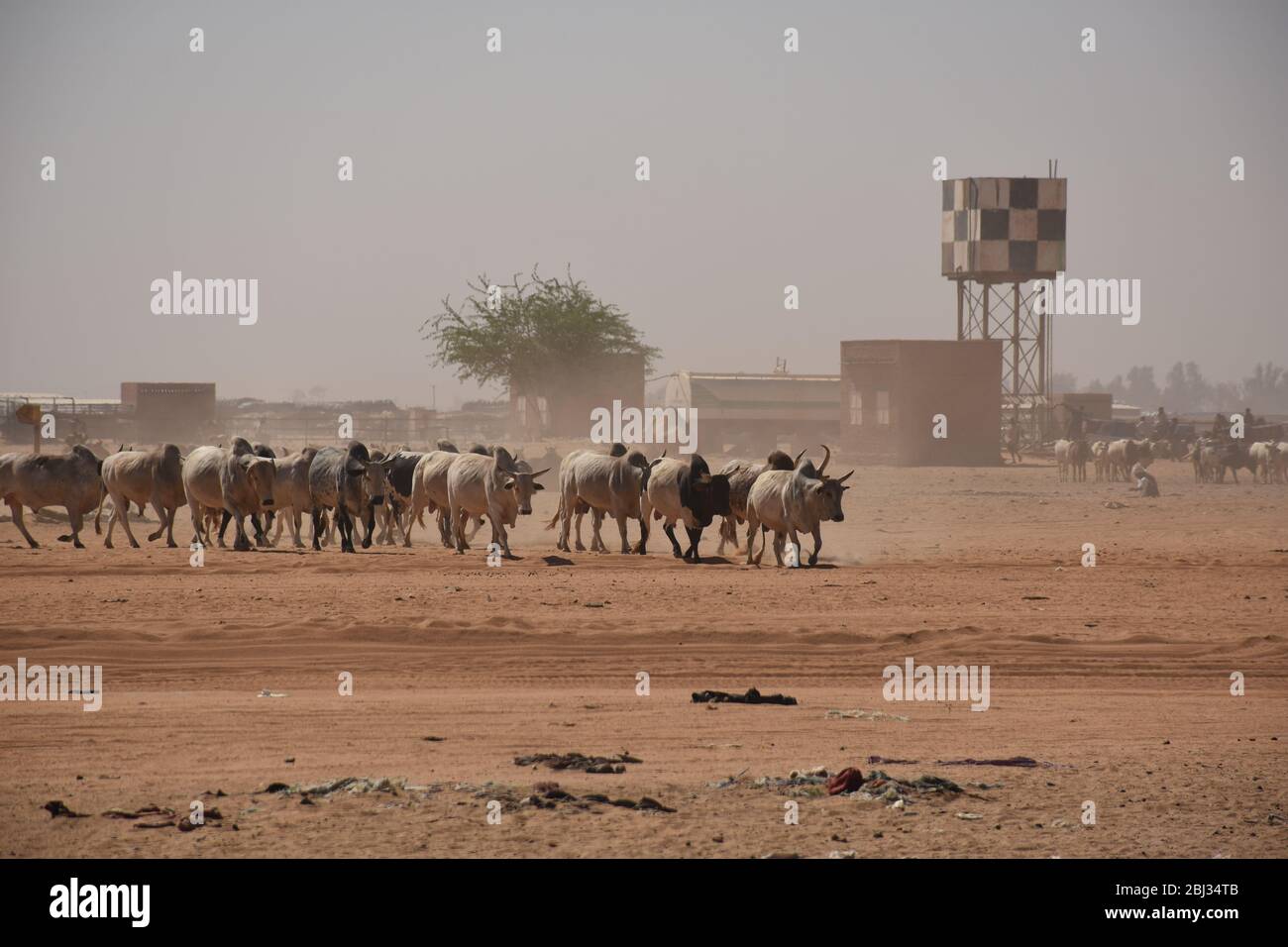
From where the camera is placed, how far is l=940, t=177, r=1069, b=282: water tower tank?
75.8 meters

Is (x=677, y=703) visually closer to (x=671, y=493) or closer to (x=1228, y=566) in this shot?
(x=671, y=493)

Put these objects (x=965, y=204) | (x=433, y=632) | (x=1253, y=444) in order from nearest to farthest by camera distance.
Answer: (x=433, y=632), (x=1253, y=444), (x=965, y=204)

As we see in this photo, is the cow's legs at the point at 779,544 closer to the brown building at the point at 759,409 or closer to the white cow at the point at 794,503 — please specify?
the white cow at the point at 794,503

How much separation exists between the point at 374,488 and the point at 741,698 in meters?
14.6

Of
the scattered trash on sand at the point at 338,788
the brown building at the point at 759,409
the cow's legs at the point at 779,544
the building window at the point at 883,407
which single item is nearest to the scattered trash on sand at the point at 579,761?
the scattered trash on sand at the point at 338,788

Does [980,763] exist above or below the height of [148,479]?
below

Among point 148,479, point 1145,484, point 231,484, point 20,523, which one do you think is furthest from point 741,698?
point 1145,484

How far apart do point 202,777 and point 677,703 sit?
4.43 m

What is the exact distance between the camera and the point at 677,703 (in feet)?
43.3

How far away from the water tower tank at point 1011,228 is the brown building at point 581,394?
57.7ft

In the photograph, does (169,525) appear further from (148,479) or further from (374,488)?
(374,488)

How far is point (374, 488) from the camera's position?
26.7 meters

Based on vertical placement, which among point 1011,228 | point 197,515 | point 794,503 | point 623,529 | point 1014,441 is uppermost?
point 1011,228
